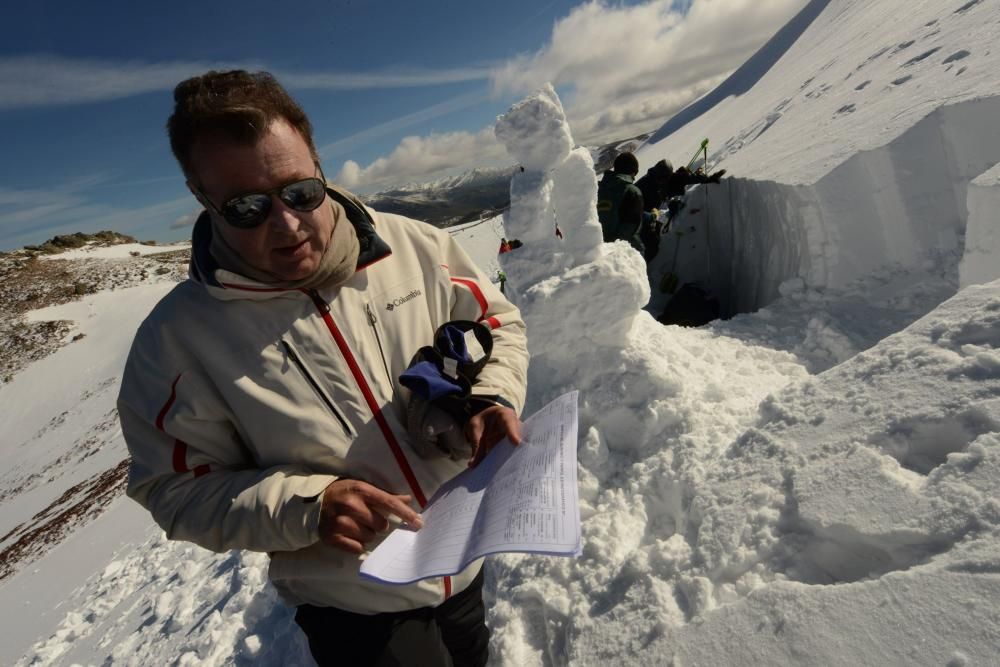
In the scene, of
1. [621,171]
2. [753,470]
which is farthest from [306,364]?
[621,171]

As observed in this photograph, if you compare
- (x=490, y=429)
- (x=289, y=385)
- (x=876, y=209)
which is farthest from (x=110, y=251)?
(x=876, y=209)

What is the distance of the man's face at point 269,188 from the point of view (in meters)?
1.39

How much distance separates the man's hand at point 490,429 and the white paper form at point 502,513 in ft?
0.09

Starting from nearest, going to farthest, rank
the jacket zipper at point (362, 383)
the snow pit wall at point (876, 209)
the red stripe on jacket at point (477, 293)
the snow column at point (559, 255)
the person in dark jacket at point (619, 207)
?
the jacket zipper at point (362, 383) < the red stripe on jacket at point (477, 293) < the snow pit wall at point (876, 209) < the snow column at point (559, 255) < the person in dark jacket at point (619, 207)

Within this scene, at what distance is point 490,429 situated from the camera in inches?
67.4

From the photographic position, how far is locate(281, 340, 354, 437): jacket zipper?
1.54 meters

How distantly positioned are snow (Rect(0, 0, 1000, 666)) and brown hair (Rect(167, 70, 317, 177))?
223 centimetres

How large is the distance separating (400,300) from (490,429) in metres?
0.57

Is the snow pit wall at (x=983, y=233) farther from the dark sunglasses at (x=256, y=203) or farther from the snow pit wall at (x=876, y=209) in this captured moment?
the dark sunglasses at (x=256, y=203)

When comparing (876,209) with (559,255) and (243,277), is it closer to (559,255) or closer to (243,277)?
(559,255)

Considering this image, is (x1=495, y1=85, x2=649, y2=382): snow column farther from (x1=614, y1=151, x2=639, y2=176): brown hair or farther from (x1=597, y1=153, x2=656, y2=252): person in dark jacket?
(x1=614, y1=151, x2=639, y2=176): brown hair

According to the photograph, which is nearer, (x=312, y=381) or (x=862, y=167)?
(x=312, y=381)

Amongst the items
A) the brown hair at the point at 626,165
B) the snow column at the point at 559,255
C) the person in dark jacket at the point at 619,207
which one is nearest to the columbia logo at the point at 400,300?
the snow column at the point at 559,255

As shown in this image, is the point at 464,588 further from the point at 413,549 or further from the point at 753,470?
the point at 753,470
